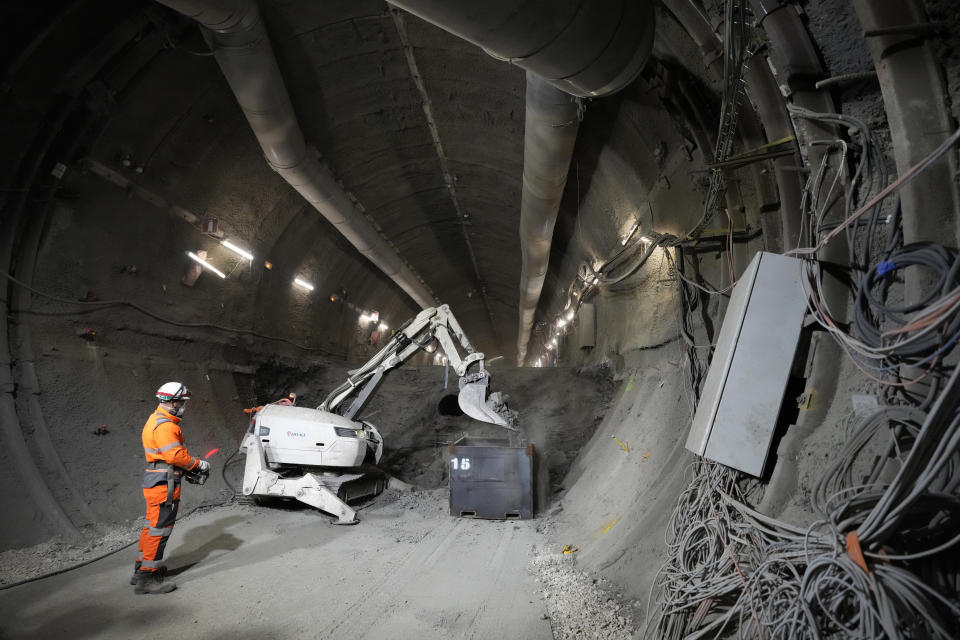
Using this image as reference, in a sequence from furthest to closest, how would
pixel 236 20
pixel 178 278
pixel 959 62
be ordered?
pixel 178 278 → pixel 236 20 → pixel 959 62

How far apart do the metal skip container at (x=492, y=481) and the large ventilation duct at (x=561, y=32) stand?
4349 millimetres

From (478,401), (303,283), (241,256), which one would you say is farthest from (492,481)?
(303,283)

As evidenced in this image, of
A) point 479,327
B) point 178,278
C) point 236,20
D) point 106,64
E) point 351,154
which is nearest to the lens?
point 236,20

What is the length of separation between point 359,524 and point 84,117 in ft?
20.0

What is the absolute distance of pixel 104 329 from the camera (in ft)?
19.7

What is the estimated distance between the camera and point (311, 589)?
3.73 meters

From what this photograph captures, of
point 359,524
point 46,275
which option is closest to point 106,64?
point 46,275

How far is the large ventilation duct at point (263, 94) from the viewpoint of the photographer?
423cm

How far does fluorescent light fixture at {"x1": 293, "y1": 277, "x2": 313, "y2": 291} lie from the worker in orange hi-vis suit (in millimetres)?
5806

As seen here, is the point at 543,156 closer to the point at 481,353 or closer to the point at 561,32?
the point at 561,32

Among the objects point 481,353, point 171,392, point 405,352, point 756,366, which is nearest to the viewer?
point 756,366

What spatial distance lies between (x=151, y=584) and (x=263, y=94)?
518 cm

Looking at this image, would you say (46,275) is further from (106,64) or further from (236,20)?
(236,20)

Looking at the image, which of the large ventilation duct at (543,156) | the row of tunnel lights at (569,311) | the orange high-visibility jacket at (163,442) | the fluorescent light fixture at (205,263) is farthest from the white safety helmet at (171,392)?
the row of tunnel lights at (569,311)
